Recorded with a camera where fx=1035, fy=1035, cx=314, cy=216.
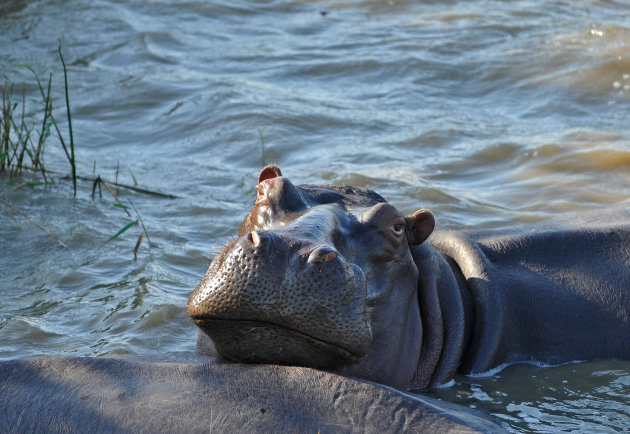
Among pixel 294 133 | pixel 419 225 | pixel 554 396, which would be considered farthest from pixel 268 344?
pixel 294 133

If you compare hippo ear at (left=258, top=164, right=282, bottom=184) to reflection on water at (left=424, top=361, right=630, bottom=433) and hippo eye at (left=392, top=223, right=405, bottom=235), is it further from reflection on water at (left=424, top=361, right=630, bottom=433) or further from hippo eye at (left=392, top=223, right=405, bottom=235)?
reflection on water at (left=424, top=361, right=630, bottom=433)

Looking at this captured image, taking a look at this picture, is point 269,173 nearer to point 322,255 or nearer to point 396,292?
point 396,292

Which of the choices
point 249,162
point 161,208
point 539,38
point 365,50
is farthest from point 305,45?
point 161,208

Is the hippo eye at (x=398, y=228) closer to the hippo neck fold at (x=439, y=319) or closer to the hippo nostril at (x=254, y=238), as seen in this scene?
the hippo neck fold at (x=439, y=319)

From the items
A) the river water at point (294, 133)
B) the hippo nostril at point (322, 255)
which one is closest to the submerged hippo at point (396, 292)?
the hippo nostril at point (322, 255)

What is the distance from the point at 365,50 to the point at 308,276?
7066mm

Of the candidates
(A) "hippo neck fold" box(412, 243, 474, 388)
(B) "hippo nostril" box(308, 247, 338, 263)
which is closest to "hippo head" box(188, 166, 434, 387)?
(B) "hippo nostril" box(308, 247, 338, 263)

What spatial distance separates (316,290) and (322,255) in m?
0.10

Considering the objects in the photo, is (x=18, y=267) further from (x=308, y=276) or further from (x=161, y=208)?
(x=308, y=276)

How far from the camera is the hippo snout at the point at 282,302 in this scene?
2.99m

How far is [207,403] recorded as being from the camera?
2.94 meters

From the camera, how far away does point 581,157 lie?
7.26 meters

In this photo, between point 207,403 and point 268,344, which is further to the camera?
point 268,344

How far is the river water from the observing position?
450cm
